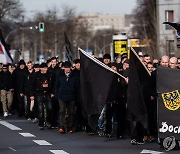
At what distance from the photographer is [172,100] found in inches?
548

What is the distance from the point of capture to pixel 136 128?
1507 cm

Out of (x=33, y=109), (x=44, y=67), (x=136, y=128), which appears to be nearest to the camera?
(x=136, y=128)

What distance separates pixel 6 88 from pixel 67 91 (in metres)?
6.39

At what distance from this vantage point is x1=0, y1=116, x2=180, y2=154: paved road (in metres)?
14.2

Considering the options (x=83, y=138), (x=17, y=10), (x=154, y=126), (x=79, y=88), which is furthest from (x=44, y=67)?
(x=17, y=10)

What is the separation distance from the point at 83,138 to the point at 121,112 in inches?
43.1

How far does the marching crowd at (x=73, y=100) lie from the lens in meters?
15.4

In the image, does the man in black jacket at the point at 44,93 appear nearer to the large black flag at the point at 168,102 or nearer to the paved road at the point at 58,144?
the paved road at the point at 58,144

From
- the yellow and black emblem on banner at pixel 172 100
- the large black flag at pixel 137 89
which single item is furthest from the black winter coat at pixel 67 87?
the yellow and black emblem on banner at pixel 172 100

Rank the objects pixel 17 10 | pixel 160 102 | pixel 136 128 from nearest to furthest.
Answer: pixel 160 102
pixel 136 128
pixel 17 10

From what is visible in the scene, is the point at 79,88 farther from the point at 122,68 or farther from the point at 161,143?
the point at 161,143

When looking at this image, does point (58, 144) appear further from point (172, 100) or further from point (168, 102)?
point (172, 100)

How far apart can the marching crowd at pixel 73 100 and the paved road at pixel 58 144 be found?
0.34m

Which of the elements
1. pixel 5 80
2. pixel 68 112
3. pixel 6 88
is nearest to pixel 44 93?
pixel 68 112
